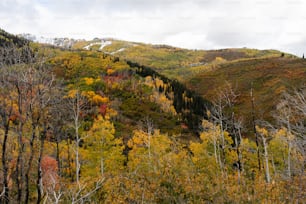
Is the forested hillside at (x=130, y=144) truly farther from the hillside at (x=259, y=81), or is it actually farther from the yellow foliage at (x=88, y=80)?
the hillside at (x=259, y=81)

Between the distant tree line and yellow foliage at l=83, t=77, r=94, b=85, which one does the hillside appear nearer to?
the distant tree line

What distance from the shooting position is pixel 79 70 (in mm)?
115375

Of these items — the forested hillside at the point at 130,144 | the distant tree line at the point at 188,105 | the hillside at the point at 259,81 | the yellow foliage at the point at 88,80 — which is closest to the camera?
the forested hillside at the point at 130,144

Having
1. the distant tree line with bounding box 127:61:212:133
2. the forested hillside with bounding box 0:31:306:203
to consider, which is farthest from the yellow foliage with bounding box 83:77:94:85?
the distant tree line with bounding box 127:61:212:133

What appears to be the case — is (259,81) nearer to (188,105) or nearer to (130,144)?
(188,105)

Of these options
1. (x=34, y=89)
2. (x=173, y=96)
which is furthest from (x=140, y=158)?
(x=173, y=96)

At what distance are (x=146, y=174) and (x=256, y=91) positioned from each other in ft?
374

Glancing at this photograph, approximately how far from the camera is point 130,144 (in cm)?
4275

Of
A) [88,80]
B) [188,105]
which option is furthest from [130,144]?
[88,80]

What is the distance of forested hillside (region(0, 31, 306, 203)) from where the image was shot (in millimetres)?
13031

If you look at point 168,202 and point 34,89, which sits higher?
point 34,89

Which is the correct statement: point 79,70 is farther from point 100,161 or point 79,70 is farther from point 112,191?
point 112,191

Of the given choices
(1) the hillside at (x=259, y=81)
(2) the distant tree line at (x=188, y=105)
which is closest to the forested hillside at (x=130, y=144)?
(2) the distant tree line at (x=188, y=105)

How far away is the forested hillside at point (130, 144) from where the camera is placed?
42.8ft
